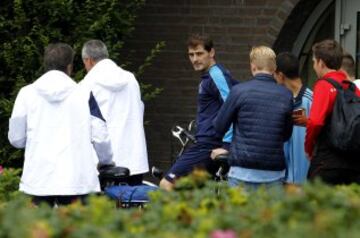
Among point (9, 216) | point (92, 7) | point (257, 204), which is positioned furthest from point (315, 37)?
point (9, 216)

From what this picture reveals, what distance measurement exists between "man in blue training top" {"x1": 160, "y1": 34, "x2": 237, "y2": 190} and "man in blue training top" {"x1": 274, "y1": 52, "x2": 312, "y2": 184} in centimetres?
48

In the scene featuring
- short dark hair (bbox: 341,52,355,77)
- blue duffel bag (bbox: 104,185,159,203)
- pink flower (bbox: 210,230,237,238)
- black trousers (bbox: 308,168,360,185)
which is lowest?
blue duffel bag (bbox: 104,185,159,203)

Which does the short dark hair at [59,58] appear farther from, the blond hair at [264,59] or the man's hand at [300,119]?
the man's hand at [300,119]

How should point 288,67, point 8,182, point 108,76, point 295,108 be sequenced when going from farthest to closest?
point 108,76, point 288,67, point 295,108, point 8,182

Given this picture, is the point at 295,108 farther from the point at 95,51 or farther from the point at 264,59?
the point at 95,51

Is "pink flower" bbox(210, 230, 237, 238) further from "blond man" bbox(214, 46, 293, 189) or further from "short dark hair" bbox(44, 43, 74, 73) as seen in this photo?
"short dark hair" bbox(44, 43, 74, 73)

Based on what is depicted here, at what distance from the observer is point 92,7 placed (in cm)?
1072

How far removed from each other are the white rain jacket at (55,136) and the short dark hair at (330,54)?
68.5 inches

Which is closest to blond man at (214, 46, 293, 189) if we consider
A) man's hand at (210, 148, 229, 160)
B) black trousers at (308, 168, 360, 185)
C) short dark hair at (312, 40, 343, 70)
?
black trousers at (308, 168, 360, 185)

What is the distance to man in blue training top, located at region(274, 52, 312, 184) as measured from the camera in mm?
8719

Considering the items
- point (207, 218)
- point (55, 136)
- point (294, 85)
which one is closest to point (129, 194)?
point (55, 136)

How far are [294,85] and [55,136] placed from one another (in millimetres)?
1973

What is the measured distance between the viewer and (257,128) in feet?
26.3

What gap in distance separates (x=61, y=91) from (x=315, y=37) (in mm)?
5206
